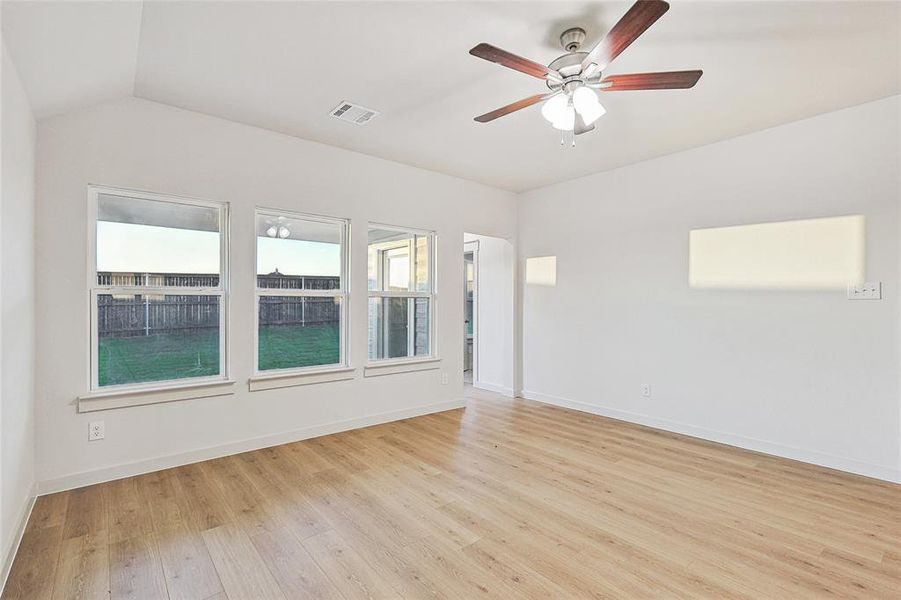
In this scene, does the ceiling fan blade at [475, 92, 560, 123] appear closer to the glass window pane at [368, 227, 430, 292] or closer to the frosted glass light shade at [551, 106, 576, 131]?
the frosted glass light shade at [551, 106, 576, 131]

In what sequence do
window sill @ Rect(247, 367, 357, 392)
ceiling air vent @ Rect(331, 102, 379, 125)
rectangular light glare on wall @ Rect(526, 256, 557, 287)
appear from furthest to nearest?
1. rectangular light glare on wall @ Rect(526, 256, 557, 287)
2. window sill @ Rect(247, 367, 357, 392)
3. ceiling air vent @ Rect(331, 102, 379, 125)

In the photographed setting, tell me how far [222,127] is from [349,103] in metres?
1.12

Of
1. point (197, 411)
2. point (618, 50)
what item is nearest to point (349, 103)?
point (618, 50)

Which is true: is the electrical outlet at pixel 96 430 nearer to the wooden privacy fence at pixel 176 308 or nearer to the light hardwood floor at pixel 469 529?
the light hardwood floor at pixel 469 529

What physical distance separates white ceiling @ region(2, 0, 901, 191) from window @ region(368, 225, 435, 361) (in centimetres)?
129

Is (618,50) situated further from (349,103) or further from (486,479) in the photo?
(486,479)

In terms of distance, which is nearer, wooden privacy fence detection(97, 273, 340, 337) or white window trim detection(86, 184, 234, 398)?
white window trim detection(86, 184, 234, 398)

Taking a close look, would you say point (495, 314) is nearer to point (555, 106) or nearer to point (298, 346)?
point (298, 346)

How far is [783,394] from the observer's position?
349 centimetres

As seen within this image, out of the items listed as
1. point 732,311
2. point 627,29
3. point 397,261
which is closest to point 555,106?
point 627,29

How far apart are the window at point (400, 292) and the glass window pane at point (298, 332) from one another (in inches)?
17.1

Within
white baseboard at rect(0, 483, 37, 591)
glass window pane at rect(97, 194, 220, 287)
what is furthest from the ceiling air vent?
white baseboard at rect(0, 483, 37, 591)

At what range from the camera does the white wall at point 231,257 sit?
279 cm

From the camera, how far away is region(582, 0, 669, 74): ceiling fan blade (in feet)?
5.39
